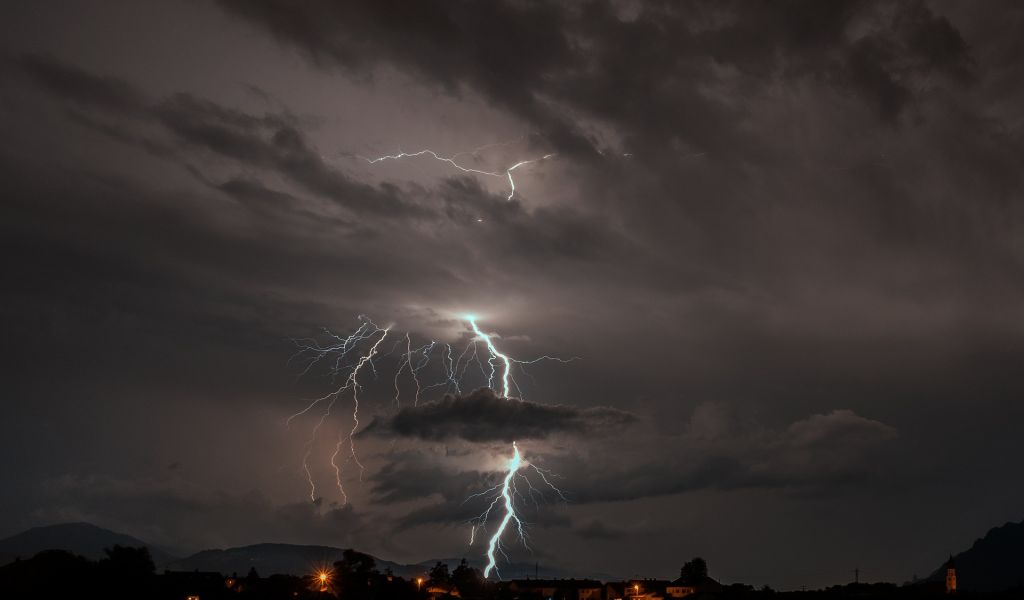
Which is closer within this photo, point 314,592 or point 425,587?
point 314,592

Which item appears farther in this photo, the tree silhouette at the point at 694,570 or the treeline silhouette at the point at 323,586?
the tree silhouette at the point at 694,570

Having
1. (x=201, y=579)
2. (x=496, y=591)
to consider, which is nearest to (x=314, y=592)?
(x=201, y=579)

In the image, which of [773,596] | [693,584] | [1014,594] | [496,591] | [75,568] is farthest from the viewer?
[693,584]

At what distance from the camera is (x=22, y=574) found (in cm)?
8056

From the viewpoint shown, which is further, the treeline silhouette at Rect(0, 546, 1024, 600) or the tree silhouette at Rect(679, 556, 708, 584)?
the tree silhouette at Rect(679, 556, 708, 584)

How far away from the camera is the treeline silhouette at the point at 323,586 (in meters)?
73.2

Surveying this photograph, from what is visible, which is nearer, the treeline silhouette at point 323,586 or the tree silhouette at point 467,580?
the treeline silhouette at point 323,586

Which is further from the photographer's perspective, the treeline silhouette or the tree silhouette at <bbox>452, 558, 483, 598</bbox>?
the tree silhouette at <bbox>452, 558, 483, 598</bbox>

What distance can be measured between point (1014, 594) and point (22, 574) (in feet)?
313

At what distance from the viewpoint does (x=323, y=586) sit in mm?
90438

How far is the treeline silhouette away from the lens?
240 feet

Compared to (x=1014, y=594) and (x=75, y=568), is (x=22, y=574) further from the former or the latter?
(x=1014, y=594)

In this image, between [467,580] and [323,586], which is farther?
[467,580]

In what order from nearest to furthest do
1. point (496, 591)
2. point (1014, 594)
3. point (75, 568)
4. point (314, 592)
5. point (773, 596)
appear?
point (75, 568) → point (314, 592) → point (1014, 594) → point (773, 596) → point (496, 591)
